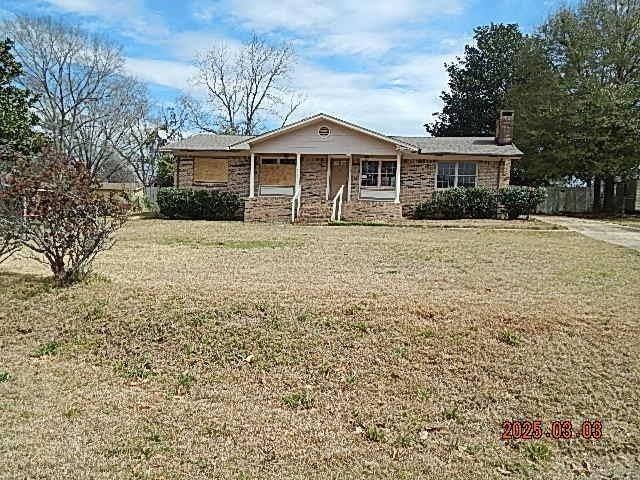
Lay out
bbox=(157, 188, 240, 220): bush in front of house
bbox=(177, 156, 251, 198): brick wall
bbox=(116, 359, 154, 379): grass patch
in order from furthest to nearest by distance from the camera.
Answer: bbox=(177, 156, 251, 198): brick wall
bbox=(157, 188, 240, 220): bush in front of house
bbox=(116, 359, 154, 379): grass patch

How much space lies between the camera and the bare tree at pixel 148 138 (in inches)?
1486

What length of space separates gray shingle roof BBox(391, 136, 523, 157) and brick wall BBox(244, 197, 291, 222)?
5.78 metres

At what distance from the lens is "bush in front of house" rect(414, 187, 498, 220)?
19.4 meters

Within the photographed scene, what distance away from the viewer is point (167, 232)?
1441 centimetres

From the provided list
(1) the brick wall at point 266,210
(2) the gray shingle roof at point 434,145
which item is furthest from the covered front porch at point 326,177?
(2) the gray shingle roof at point 434,145

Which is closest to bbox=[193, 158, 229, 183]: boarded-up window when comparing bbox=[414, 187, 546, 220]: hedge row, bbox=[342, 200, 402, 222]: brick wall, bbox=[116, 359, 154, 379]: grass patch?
bbox=[342, 200, 402, 222]: brick wall

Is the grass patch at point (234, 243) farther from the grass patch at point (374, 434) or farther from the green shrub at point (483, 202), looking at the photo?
the green shrub at point (483, 202)

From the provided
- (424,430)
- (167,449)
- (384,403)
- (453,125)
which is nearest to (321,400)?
(384,403)

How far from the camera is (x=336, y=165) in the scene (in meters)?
21.5

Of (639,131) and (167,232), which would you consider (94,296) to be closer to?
(167,232)

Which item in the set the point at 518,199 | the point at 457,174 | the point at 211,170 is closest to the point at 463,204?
the point at 518,199

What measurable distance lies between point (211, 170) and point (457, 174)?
9.78m

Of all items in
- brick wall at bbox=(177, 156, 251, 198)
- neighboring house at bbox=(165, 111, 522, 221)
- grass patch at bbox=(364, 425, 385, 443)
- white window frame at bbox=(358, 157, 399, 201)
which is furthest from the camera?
brick wall at bbox=(177, 156, 251, 198)

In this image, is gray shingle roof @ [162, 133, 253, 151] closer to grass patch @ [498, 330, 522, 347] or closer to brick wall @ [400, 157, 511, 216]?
brick wall @ [400, 157, 511, 216]
